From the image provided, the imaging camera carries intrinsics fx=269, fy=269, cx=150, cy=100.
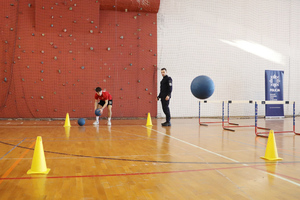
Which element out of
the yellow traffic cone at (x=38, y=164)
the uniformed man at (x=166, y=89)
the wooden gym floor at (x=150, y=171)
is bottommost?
the wooden gym floor at (x=150, y=171)

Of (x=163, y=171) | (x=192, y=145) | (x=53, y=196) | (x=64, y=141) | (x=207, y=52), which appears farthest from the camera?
(x=207, y=52)

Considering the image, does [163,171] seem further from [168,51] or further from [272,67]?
[272,67]

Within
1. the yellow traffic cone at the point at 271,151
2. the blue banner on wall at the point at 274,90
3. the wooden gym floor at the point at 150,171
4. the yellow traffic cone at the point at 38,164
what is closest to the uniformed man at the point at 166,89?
the wooden gym floor at the point at 150,171

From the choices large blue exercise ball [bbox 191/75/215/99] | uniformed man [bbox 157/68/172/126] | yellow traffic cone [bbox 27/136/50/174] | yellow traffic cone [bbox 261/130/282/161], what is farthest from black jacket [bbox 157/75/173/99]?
yellow traffic cone [bbox 27/136/50/174]

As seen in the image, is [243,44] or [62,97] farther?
[243,44]

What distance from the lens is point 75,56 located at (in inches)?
391

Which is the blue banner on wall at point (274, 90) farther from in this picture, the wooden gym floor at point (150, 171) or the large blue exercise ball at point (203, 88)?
the wooden gym floor at point (150, 171)

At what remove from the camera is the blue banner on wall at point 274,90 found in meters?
11.2

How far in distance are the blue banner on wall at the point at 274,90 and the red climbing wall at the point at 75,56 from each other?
15.6ft

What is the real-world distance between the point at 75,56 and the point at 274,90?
27.1 feet

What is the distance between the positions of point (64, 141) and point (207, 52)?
305 inches

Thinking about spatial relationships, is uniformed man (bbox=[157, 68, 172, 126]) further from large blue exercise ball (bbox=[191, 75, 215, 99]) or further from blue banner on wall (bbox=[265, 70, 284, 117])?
blue banner on wall (bbox=[265, 70, 284, 117])

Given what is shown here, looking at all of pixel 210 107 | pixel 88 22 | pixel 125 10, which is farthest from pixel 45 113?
pixel 210 107

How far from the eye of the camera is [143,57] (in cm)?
1048
